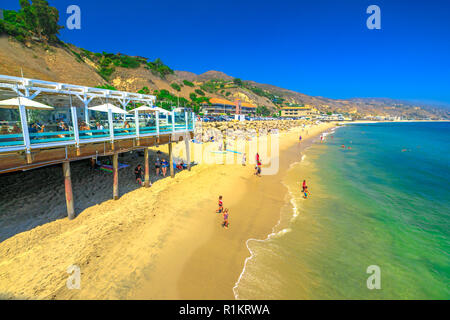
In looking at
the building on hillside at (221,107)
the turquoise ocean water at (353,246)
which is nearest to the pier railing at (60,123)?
the turquoise ocean water at (353,246)

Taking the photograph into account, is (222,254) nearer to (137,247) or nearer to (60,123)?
(137,247)

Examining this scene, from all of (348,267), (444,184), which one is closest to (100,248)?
(348,267)

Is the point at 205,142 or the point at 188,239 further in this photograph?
the point at 205,142

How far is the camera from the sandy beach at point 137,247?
21.1 feet

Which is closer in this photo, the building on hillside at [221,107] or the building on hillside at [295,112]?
the building on hillside at [221,107]

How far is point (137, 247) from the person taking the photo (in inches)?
326

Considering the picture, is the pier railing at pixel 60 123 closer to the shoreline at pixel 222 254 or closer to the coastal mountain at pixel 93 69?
the shoreline at pixel 222 254

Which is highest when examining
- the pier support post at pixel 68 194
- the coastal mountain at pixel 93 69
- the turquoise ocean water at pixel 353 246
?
the coastal mountain at pixel 93 69

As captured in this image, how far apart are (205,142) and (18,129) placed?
25139mm

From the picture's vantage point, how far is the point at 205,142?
33094 millimetres

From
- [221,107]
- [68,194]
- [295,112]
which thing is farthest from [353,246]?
[295,112]

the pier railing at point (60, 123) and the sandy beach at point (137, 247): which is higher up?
the pier railing at point (60, 123)

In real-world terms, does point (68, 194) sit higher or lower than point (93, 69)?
lower

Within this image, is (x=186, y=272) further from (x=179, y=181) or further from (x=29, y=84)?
(x=29, y=84)
